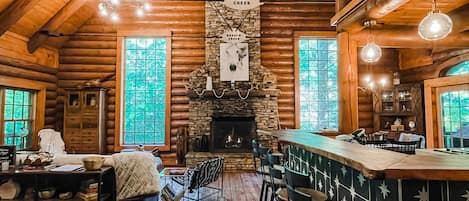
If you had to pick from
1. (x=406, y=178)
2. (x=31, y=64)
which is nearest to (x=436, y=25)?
(x=406, y=178)

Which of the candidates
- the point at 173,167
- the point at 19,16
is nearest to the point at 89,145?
the point at 173,167

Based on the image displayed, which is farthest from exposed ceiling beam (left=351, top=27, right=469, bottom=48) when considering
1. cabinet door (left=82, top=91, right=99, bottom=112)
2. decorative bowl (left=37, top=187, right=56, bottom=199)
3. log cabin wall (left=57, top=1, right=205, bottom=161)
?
cabinet door (left=82, top=91, right=99, bottom=112)

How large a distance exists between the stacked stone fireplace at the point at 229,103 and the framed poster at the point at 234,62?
0.13 meters

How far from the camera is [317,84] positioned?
8.38 m

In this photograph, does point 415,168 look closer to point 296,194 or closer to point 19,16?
point 296,194

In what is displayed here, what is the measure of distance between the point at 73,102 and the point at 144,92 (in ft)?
5.56

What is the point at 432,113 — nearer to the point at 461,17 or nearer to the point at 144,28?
the point at 461,17

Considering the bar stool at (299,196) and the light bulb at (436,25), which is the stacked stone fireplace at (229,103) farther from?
the bar stool at (299,196)

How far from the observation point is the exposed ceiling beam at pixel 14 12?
19.3 feet

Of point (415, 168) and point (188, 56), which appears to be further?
point (188, 56)

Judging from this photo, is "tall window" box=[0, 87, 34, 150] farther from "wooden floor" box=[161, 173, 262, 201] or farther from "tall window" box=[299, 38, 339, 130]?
"tall window" box=[299, 38, 339, 130]

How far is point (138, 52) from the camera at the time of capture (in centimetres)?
830

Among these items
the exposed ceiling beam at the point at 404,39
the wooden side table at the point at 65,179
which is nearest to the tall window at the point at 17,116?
the wooden side table at the point at 65,179

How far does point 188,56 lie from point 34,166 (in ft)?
16.4
